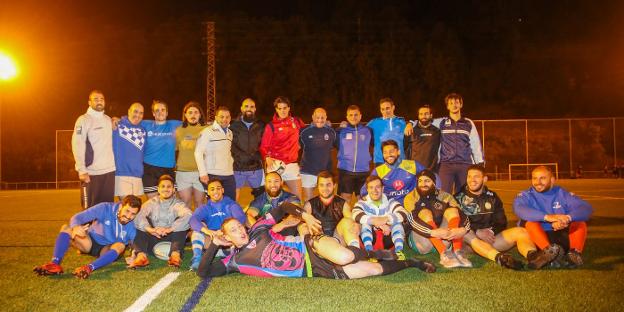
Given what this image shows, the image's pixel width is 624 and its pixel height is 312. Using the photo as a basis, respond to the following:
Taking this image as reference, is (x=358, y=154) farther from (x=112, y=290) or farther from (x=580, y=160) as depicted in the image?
(x=580, y=160)

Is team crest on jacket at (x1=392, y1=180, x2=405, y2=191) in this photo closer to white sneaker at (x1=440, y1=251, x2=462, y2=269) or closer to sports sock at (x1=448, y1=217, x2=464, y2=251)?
sports sock at (x1=448, y1=217, x2=464, y2=251)

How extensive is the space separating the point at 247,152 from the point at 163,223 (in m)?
1.61

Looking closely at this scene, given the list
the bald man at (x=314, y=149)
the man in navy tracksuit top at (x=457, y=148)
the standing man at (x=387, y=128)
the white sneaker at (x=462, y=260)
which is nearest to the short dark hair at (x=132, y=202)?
the bald man at (x=314, y=149)

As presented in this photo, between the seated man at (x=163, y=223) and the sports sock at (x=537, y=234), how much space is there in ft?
12.0

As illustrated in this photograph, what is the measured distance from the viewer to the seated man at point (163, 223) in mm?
5121

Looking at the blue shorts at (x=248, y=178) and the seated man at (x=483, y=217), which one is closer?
the seated man at (x=483, y=217)

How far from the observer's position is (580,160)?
23266 millimetres

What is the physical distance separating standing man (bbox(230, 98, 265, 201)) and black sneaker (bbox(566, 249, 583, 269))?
3.81 m

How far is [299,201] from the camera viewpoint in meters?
5.44

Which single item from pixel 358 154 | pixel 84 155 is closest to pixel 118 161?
pixel 84 155

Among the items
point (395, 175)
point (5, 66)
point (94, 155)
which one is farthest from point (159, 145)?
point (5, 66)

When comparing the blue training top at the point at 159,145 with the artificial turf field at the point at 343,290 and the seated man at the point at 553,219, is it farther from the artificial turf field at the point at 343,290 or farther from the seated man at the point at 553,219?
the seated man at the point at 553,219

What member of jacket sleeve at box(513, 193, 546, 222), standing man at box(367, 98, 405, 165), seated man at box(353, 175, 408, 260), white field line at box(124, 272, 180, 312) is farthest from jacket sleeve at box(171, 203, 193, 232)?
jacket sleeve at box(513, 193, 546, 222)

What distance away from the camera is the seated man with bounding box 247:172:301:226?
5.32 meters
